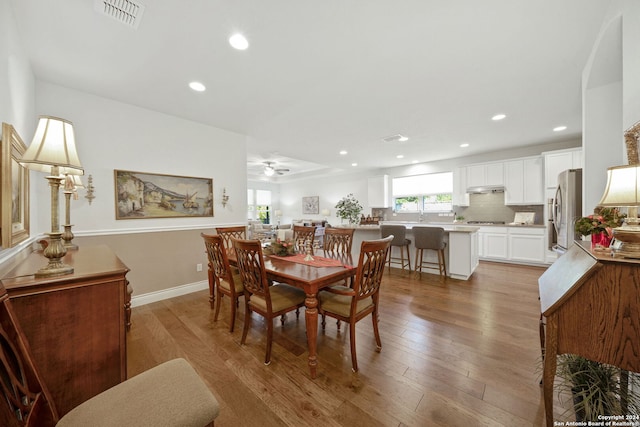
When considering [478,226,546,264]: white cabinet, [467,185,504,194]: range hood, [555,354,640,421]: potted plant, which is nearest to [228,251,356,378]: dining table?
[555,354,640,421]: potted plant

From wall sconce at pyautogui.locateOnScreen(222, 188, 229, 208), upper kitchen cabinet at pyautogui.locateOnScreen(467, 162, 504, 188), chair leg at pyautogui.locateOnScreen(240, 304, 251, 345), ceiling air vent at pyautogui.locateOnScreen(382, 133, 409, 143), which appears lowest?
chair leg at pyautogui.locateOnScreen(240, 304, 251, 345)

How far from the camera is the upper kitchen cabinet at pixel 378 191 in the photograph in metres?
7.26

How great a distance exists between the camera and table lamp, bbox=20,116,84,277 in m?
1.12

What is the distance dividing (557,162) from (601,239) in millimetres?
4492

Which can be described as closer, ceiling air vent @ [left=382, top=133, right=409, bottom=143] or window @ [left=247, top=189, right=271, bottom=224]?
ceiling air vent @ [left=382, top=133, right=409, bottom=143]

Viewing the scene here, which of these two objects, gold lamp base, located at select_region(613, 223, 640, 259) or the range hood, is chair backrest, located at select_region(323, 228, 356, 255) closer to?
gold lamp base, located at select_region(613, 223, 640, 259)

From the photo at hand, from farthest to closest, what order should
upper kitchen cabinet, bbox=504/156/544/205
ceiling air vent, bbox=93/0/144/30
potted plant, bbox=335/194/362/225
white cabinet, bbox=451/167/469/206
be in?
potted plant, bbox=335/194/362/225 < white cabinet, bbox=451/167/469/206 < upper kitchen cabinet, bbox=504/156/544/205 < ceiling air vent, bbox=93/0/144/30

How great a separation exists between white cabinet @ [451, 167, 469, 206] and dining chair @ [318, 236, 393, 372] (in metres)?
5.16

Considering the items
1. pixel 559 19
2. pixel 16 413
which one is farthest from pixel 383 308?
pixel 559 19

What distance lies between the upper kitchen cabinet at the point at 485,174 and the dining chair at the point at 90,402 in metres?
6.62

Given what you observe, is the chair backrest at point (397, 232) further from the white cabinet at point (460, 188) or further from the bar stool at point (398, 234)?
the white cabinet at point (460, 188)

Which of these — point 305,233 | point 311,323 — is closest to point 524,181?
point 305,233

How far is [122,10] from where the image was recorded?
5.30ft

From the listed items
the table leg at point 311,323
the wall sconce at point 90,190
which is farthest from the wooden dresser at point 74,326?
the wall sconce at point 90,190
